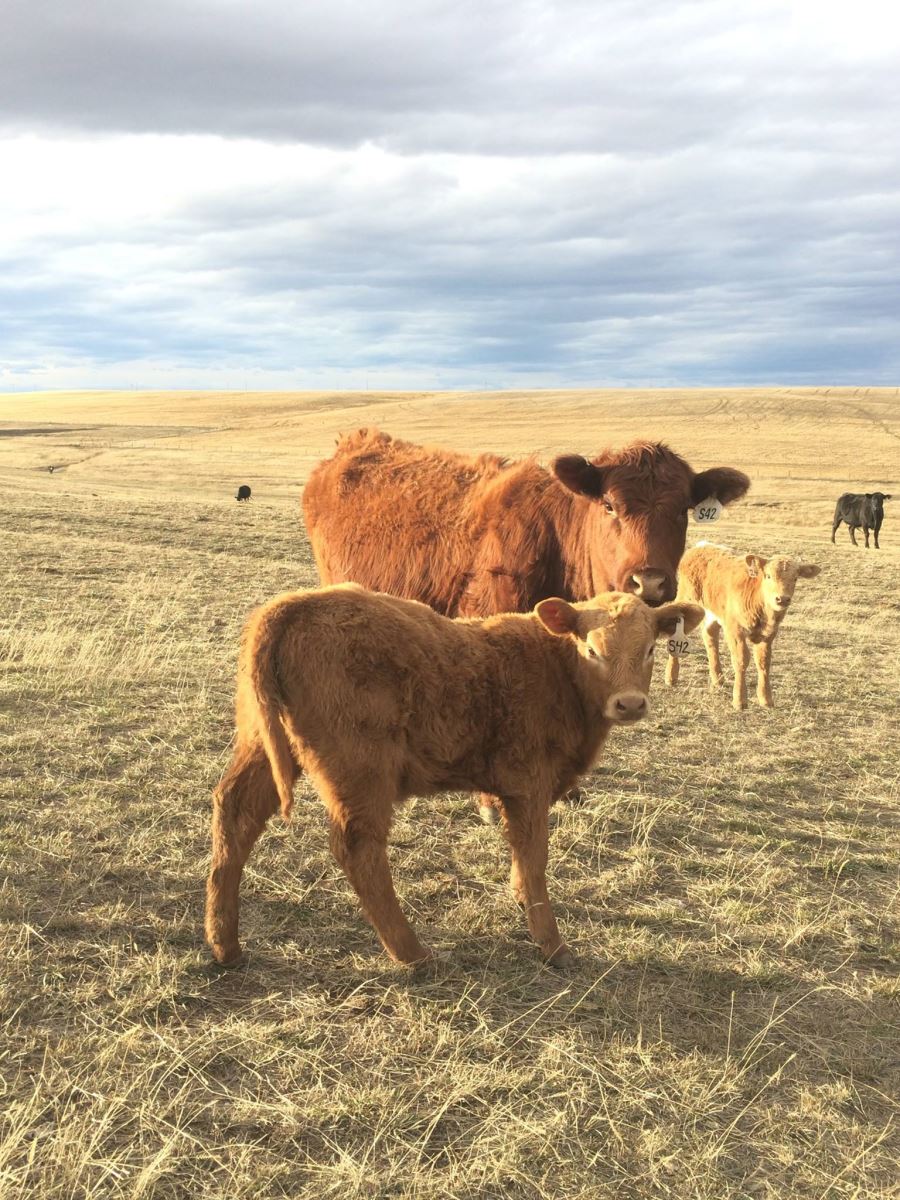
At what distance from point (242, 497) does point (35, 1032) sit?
25.3 meters

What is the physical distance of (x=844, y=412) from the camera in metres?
64.6

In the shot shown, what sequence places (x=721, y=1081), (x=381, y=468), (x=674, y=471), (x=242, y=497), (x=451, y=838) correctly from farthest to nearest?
(x=242, y=497) → (x=381, y=468) → (x=674, y=471) → (x=451, y=838) → (x=721, y=1081)

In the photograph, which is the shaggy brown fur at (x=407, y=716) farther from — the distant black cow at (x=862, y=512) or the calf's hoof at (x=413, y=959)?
the distant black cow at (x=862, y=512)

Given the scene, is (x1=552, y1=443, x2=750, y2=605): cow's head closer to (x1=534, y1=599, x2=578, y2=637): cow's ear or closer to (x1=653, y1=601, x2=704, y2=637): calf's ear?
(x1=653, y1=601, x2=704, y2=637): calf's ear

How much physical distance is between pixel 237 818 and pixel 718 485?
3.69 m

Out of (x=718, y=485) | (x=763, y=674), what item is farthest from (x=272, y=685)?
(x=763, y=674)

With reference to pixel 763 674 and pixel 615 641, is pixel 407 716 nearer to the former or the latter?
pixel 615 641

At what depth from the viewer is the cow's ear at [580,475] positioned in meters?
5.63

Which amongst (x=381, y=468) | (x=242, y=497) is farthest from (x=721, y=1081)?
(x=242, y=497)

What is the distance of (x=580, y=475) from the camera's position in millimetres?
5703

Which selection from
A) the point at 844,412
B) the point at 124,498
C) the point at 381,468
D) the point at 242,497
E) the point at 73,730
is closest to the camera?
the point at 73,730

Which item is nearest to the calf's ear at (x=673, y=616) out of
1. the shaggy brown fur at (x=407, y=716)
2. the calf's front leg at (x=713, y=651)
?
the shaggy brown fur at (x=407, y=716)

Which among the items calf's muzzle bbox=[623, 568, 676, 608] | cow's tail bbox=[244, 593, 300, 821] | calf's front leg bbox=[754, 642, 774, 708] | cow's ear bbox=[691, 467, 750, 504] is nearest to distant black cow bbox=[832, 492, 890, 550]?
calf's front leg bbox=[754, 642, 774, 708]

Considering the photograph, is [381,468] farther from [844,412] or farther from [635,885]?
[844,412]
